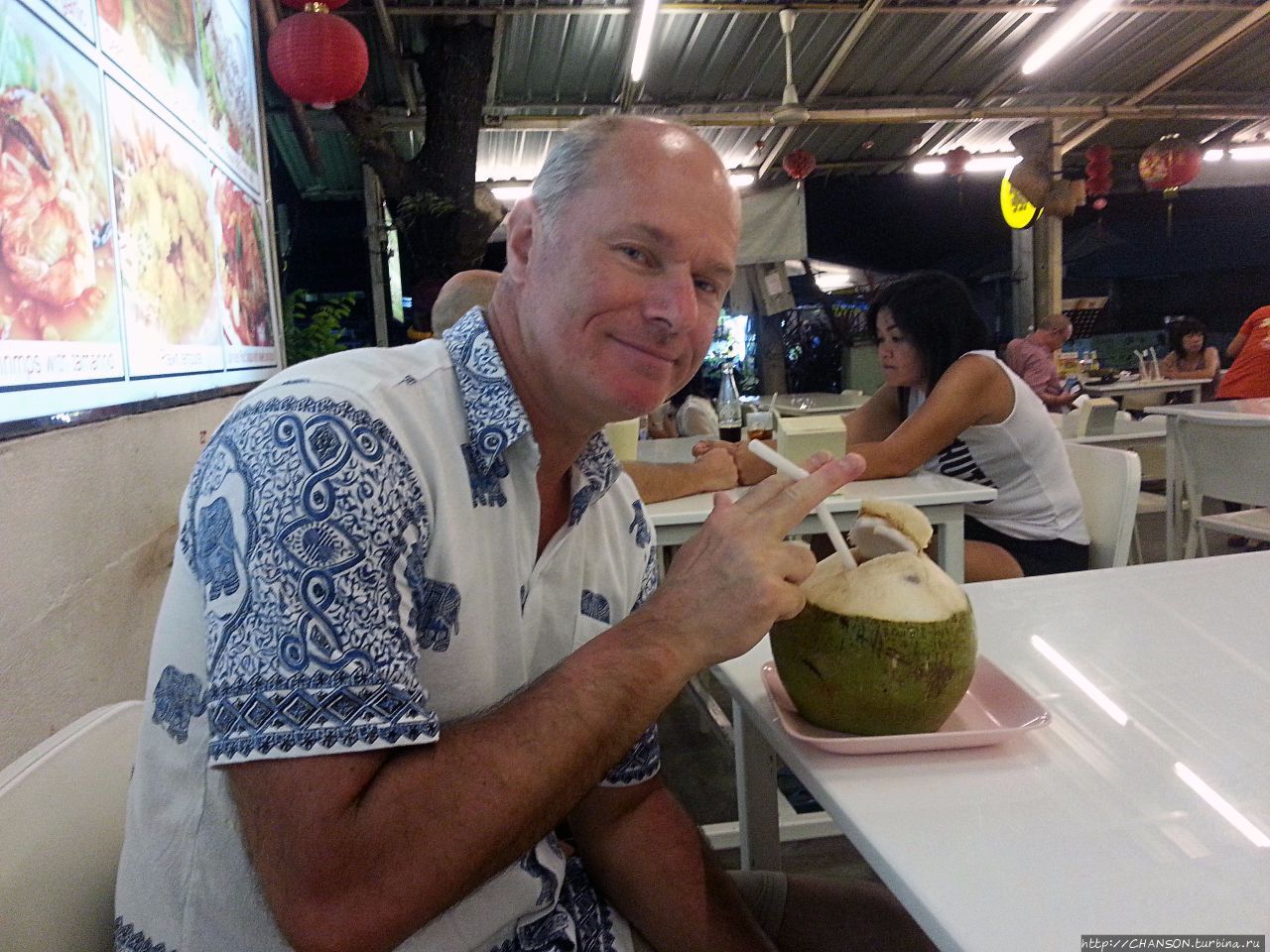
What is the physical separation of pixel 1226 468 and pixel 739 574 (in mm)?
3244

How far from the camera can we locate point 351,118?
4902 mm

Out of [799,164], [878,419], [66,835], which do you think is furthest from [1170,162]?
[66,835]

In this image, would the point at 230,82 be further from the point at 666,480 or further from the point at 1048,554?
the point at 1048,554

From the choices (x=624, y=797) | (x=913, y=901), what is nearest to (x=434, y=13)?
(x=624, y=797)

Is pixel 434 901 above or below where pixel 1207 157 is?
below

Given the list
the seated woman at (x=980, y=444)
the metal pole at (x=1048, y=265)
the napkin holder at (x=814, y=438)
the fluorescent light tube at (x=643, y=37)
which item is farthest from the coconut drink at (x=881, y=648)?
the metal pole at (x=1048, y=265)

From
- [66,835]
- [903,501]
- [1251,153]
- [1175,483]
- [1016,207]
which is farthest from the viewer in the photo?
[1251,153]

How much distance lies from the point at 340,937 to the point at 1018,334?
9.89m

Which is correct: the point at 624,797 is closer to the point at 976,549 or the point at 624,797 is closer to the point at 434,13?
the point at 976,549

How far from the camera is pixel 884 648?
69cm

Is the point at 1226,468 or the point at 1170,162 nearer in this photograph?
the point at 1226,468

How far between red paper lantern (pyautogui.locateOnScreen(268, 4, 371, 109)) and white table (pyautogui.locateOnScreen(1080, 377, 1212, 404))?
6.22 meters

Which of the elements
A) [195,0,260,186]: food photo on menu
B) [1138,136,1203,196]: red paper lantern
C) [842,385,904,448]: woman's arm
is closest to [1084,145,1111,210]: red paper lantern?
[1138,136,1203,196]: red paper lantern

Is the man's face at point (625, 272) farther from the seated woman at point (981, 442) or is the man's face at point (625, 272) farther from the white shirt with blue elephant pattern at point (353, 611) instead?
the seated woman at point (981, 442)
